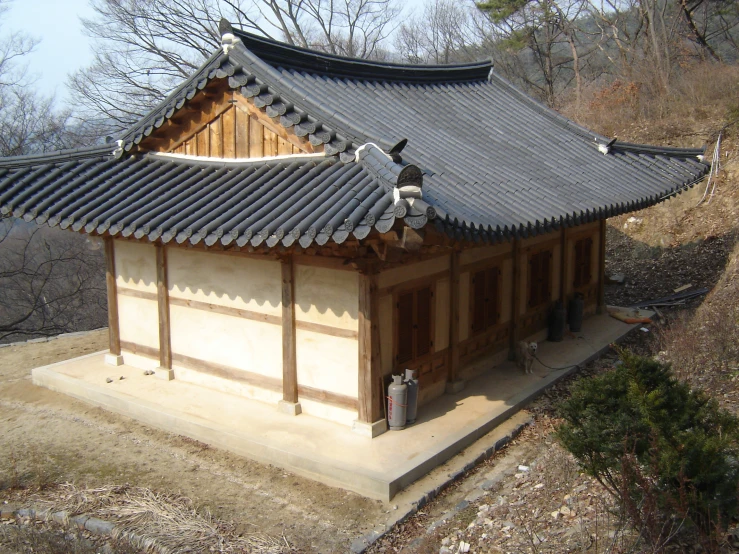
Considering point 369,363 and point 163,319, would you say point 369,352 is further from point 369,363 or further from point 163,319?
point 163,319

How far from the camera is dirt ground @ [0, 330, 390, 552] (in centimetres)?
664

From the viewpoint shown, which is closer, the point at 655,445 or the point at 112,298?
the point at 655,445

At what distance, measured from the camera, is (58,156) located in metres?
9.97

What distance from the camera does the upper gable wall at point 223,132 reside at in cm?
859

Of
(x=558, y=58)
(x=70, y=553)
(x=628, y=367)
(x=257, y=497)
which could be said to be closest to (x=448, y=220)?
(x=628, y=367)

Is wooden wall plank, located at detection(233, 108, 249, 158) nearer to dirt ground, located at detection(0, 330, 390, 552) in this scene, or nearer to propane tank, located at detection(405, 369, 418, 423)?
propane tank, located at detection(405, 369, 418, 423)

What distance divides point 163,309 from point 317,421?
3219 mm

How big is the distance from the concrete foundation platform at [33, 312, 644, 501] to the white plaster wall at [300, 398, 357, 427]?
9 centimetres

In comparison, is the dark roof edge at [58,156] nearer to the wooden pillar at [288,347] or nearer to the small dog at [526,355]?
the wooden pillar at [288,347]

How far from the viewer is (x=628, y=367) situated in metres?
5.00

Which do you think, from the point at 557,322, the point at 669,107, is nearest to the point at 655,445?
the point at 557,322

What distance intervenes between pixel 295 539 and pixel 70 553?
6.86 ft

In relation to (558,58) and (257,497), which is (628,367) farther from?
(558,58)

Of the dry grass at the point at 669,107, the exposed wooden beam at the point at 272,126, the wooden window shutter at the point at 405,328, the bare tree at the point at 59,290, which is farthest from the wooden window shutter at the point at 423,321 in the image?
the bare tree at the point at 59,290
